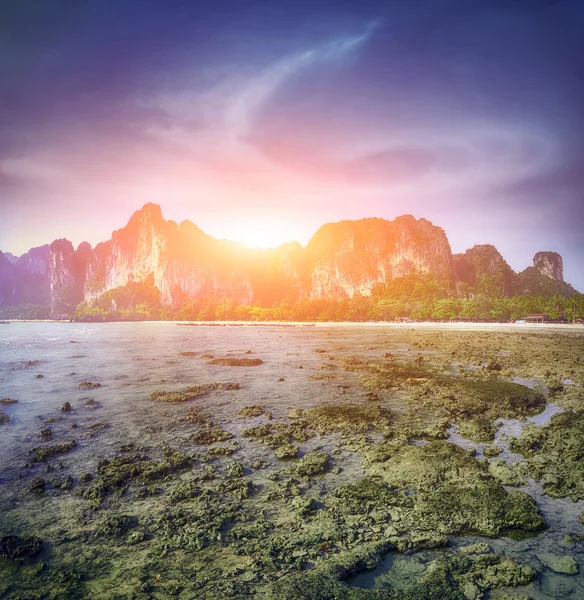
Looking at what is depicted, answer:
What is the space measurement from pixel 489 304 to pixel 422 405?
117932mm

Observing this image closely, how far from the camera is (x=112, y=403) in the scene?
1742 centimetres

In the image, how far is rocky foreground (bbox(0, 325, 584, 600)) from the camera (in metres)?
5.52

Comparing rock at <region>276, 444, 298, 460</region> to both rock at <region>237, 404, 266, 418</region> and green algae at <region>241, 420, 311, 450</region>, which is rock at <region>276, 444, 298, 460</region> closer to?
green algae at <region>241, 420, 311, 450</region>

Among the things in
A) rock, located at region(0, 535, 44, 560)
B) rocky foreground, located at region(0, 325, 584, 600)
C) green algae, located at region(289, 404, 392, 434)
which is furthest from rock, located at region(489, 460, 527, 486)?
rock, located at region(0, 535, 44, 560)

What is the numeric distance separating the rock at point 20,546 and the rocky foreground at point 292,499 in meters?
0.03

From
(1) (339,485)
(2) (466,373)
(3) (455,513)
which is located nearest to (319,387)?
(2) (466,373)

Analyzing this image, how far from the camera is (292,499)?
26.0 ft

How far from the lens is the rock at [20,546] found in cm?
611

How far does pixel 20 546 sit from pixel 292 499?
5.07m

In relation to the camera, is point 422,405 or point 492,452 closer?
point 492,452

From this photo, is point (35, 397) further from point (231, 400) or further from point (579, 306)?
point (579, 306)

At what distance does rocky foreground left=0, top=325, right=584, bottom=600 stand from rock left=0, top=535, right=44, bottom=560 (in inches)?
1.0

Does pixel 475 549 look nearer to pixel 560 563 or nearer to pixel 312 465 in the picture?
pixel 560 563

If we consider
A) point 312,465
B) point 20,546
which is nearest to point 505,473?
point 312,465
